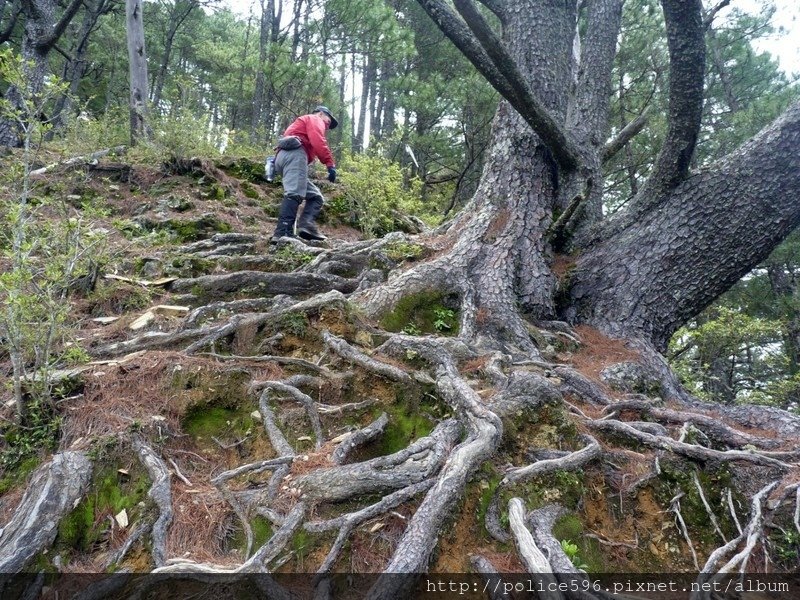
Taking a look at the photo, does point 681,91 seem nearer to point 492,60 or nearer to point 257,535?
point 492,60

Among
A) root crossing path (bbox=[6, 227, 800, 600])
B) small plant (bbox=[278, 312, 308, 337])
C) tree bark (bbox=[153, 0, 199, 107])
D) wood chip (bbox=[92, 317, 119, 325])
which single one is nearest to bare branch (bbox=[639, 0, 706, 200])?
root crossing path (bbox=[6, 227, 800, 600])

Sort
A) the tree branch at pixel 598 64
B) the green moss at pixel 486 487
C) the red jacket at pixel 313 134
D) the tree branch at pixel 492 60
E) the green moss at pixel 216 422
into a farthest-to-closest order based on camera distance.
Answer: the red jacket at pixel 313 134 → the tree branch at pixel 598 64 → the tree branch at pixel 492 60 → the green moss at pixel 216 422 → the green moss at pixel 486 487

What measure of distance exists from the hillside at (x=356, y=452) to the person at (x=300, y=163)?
185 centimetres

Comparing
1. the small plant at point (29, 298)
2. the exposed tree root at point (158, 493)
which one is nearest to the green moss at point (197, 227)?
the small plant at point (29, 298)

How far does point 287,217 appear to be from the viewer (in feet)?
19.0

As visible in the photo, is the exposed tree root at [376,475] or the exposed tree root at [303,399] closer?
the exposed tree root at [376,475]

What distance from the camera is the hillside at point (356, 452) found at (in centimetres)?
216

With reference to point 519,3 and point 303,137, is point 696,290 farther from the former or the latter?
point 303,137

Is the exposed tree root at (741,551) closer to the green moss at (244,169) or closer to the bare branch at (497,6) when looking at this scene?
the bare branch at (497,6)

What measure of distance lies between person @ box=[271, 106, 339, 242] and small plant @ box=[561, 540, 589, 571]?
4.48 meters

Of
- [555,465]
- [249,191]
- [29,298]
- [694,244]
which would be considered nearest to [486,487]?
[555,465]

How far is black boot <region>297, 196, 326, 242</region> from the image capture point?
6184mm

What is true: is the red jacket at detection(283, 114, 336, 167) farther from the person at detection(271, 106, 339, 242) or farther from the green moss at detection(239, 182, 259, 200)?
the green moss at detection(239, 182, 259, 200)

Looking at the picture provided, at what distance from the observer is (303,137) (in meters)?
6.11
